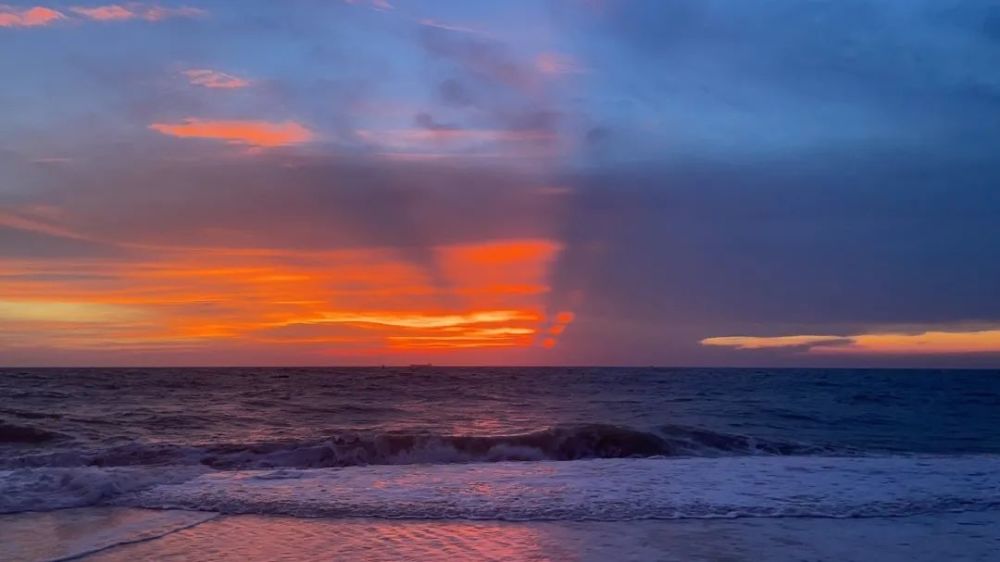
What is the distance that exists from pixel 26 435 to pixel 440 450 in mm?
11500

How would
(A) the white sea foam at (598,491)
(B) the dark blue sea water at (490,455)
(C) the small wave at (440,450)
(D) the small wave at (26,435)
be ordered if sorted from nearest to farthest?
(A) the white sea foam at (598,491) → (B) the dark blue sea water at (490,455) → (C) the small wave at (440,450) → (D) the small wave at (26,435)

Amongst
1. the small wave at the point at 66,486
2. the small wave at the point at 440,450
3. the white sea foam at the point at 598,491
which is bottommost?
the small wave at the point at 440,450

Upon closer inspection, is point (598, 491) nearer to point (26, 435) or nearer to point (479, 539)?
point (479, 539)

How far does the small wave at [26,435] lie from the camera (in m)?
21.9

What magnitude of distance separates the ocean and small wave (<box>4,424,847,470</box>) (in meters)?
0.06

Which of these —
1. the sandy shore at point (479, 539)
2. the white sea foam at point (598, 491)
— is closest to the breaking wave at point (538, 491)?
the white sea foam at point (598, 491)

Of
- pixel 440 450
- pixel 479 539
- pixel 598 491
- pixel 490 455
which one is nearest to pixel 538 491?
pixel 598 491

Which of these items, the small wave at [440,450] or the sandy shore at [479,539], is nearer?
the sandy shore at [479,539]

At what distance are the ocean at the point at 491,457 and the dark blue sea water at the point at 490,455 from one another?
6cm

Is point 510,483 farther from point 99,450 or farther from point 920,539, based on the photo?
point 99,450

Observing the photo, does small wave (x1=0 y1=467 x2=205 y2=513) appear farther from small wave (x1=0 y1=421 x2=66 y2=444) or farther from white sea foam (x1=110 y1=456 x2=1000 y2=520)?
small wave (x1=0 y1=421 x2=66 y2=444)

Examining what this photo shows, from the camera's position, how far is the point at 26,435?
73.0 feet

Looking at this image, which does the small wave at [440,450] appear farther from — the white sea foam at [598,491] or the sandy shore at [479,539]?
the sandy shore at [479,539]

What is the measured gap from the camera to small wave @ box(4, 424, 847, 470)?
17766 millimetres
